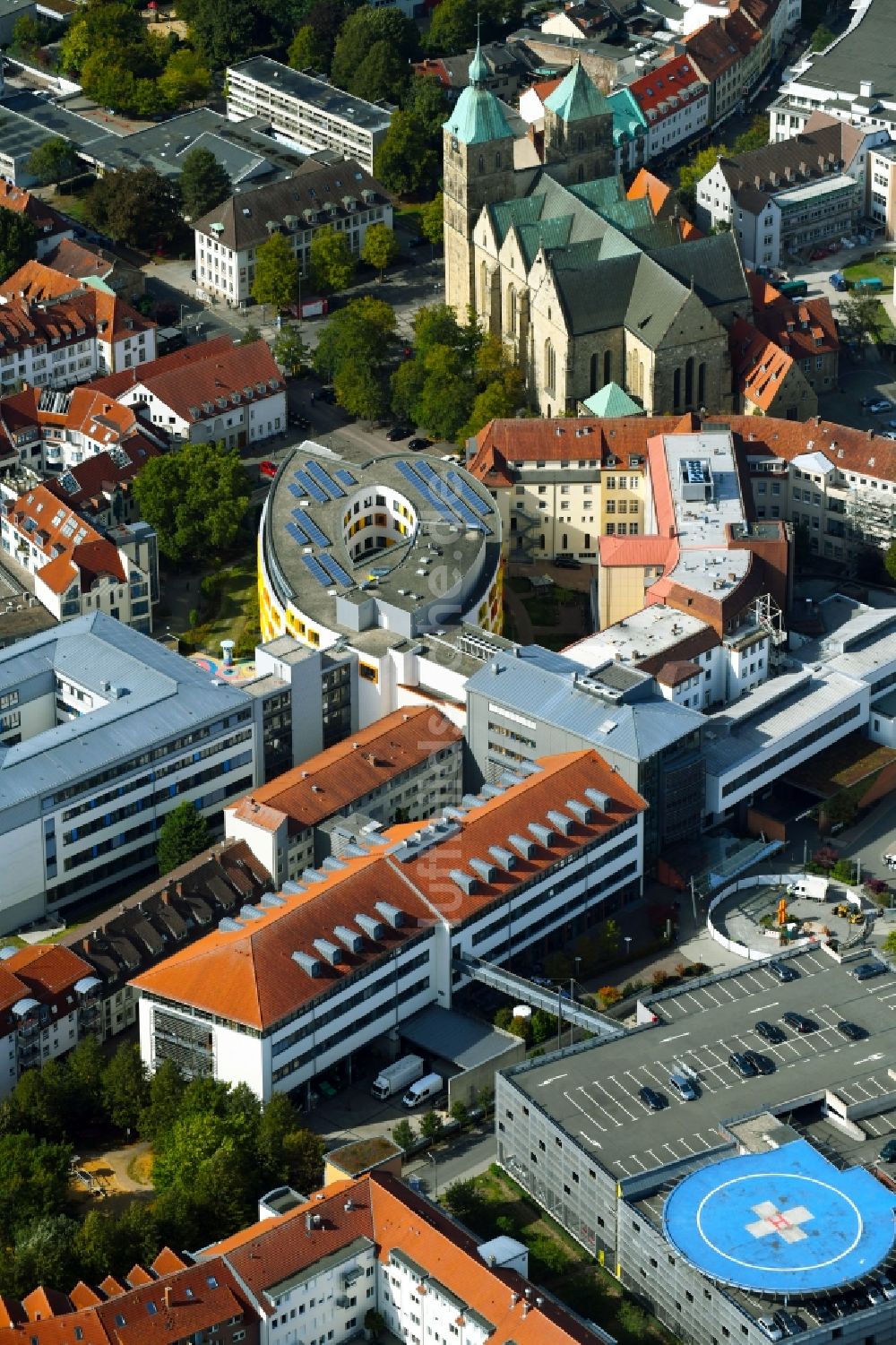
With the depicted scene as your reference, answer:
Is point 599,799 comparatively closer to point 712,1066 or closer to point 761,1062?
point 712,1066

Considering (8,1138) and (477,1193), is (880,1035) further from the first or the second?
(8,1138)

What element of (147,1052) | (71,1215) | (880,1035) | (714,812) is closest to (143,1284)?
(71,1215)

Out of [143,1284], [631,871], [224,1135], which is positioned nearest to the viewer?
[143,1284]

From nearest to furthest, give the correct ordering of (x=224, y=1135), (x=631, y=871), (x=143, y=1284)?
(x=143, y=1284) → (x=224, y=1135) → (x=631, y=871)

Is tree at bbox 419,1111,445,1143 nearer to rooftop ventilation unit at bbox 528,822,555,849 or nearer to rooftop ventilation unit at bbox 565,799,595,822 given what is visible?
rooftop ventilation unit at bbox 528,822,555,849

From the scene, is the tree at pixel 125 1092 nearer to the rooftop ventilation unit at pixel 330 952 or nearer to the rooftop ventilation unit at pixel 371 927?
the rooftop ventilation unit at pixel 330 952
